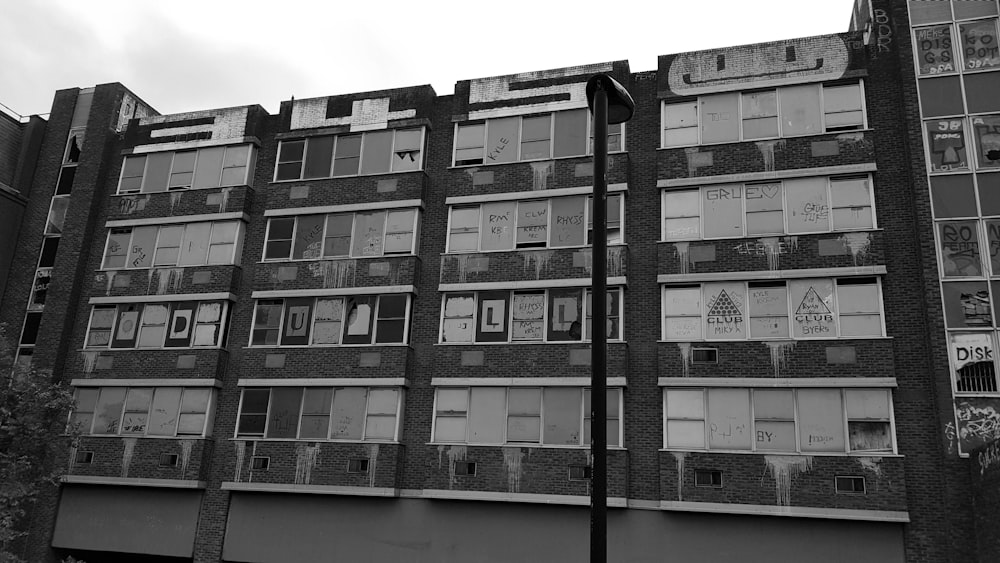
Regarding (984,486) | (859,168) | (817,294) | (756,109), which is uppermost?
(756,109)

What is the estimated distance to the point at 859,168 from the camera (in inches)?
879

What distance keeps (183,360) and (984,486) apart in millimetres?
22488

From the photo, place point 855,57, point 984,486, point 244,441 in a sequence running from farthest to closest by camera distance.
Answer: point 244,441
point 855,57
point 984,486

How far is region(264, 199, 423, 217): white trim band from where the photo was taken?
26062mm

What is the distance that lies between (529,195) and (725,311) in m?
6.67

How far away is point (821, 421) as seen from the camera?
21062 mm

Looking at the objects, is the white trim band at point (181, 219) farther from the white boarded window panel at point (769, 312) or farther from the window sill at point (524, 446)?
the white boarded window panel at point (769, 312)

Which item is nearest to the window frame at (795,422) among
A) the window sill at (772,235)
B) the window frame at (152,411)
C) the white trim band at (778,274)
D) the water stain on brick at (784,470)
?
the water stain on brick at (784,470)

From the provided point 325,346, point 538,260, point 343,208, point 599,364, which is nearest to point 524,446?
point 538,260

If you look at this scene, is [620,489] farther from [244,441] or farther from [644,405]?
[244,441]

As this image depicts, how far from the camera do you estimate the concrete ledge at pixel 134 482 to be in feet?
82.4

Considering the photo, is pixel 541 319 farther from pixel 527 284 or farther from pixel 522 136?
pixel 522 136

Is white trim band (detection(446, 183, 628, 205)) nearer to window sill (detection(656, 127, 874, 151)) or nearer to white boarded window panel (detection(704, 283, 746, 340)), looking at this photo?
window sill (detection(656, 127, 874, 151))

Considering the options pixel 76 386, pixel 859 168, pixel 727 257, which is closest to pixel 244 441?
pixel 76 386
